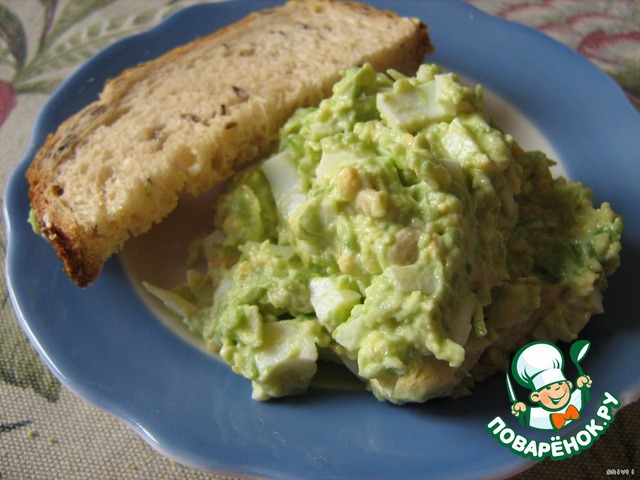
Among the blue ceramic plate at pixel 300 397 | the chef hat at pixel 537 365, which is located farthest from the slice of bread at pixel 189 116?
the chef hat at pixel 537 365

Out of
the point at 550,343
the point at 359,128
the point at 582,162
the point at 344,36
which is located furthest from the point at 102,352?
the point at 582,162

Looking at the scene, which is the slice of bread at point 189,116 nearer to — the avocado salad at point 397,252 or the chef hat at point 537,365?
the avocado salad at point 397,252

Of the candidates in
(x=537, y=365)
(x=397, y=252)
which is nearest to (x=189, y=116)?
(x=397, y=252)

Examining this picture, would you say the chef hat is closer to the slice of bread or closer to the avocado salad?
the avocado salad

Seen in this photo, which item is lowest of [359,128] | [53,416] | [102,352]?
[53,416]

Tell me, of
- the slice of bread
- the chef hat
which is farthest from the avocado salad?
the slice of bread

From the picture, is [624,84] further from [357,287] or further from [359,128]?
[357,287]
